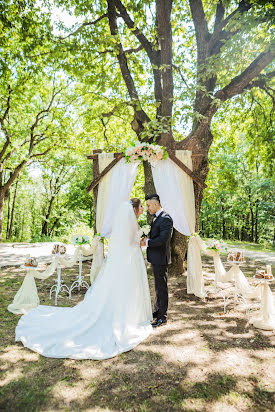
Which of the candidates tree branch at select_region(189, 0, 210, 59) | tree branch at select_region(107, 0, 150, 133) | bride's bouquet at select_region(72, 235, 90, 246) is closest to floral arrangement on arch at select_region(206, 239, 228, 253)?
bride's bouquet at select_region(72, 235, 90, 246)

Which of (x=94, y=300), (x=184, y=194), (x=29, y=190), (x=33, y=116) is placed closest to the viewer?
(x=94, y=300)

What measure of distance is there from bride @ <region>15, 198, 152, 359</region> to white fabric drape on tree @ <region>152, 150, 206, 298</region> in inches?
58.3

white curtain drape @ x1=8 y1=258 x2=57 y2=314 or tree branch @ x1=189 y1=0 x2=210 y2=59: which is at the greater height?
tree branch @ x1=189 y1=0 x2=210 y2=59

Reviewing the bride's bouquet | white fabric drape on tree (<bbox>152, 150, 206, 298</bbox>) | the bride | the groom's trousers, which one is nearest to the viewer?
the bride

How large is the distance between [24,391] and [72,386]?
18.5 inches

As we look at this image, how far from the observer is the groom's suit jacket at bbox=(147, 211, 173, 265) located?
435 centimetres

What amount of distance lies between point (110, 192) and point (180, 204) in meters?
1.61

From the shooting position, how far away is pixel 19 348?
3.58 m

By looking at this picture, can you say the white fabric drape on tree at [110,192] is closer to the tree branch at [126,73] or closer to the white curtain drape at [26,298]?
the white curtain drape at [26,298]

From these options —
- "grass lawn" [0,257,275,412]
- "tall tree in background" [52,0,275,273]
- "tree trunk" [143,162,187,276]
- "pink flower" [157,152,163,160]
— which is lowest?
"grass lawn" [0,257,275,412]

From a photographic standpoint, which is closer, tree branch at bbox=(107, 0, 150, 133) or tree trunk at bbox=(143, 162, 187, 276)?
tree branch at bbox=(107, 0, 150, 133)

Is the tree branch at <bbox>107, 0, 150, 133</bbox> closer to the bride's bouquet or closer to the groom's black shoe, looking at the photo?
the bride's bouquet

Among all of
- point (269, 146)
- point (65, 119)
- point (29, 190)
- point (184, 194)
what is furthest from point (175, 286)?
point (29, 190)

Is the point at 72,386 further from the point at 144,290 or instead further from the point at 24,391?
the point at 144,290
